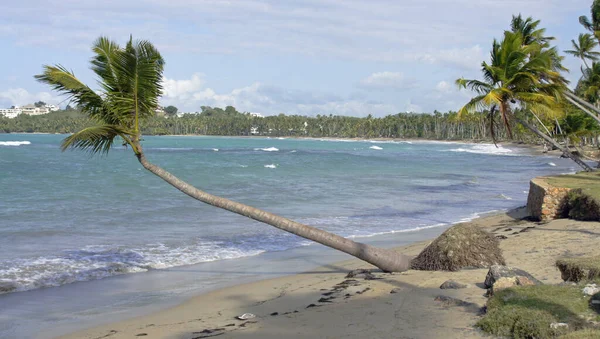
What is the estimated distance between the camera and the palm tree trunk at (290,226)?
379 inches

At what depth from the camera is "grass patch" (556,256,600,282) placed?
8.01m

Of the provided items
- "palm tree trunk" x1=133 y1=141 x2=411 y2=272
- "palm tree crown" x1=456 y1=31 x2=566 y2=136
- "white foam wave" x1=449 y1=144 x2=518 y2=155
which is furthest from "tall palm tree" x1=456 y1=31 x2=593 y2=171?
"white foam wave" x1=449 y1=144 x2=518 y2=155

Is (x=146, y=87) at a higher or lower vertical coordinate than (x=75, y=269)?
higher

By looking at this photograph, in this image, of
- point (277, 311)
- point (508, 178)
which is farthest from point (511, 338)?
point (508, 178)

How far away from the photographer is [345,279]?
11.1 m

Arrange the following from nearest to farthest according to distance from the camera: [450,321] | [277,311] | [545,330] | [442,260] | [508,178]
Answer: [545,330] → [450,321] → [277,311] → [442,260] → [508,178]

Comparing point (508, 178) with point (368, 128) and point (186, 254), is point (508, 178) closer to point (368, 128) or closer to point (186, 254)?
point (186, 254)

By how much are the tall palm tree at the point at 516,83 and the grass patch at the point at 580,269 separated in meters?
8.40

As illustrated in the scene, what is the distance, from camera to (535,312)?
6.57 m

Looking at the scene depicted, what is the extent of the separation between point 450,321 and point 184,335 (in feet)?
10.6

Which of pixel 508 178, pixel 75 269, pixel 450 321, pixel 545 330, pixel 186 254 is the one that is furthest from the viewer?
pixel 508 178

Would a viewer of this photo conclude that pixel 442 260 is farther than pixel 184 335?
Yes

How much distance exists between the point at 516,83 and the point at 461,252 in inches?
331

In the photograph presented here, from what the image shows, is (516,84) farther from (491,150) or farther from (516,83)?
(491,150)
